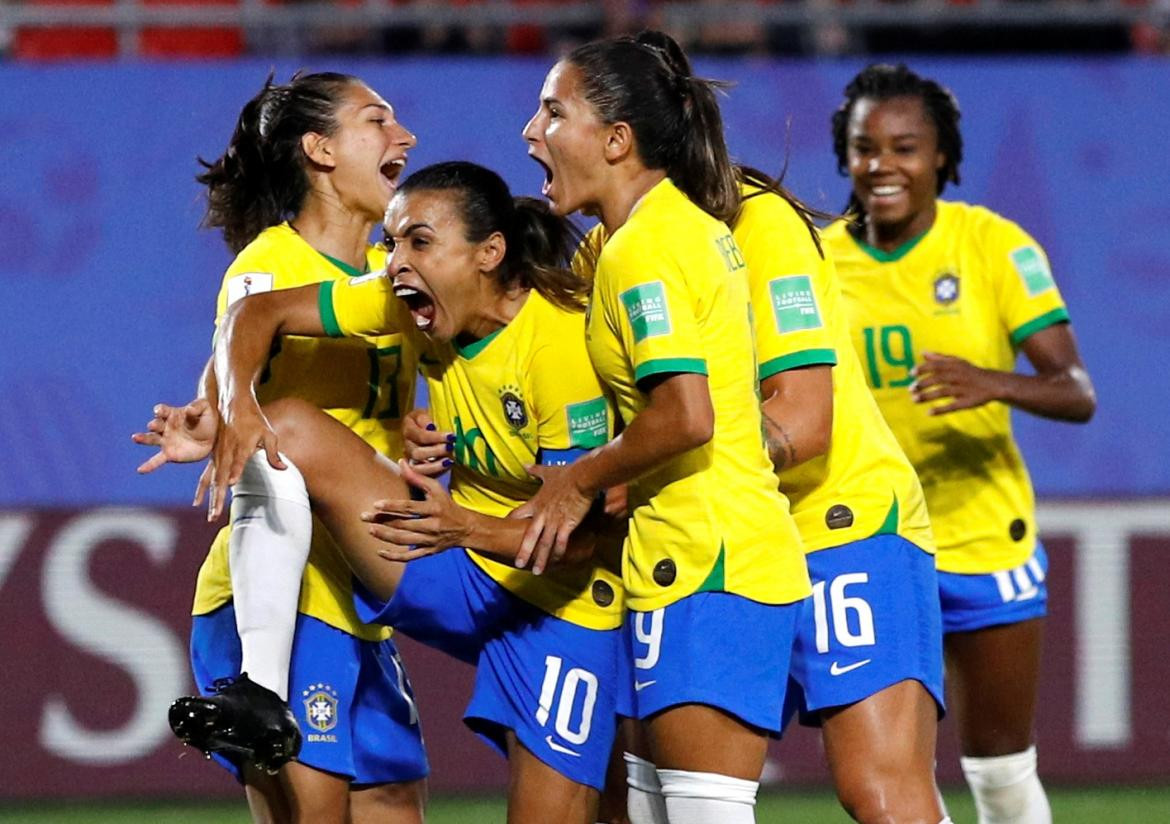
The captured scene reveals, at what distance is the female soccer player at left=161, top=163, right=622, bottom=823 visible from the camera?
3438mm

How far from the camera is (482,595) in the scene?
3.57 m

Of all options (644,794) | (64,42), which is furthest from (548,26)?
(644,794)

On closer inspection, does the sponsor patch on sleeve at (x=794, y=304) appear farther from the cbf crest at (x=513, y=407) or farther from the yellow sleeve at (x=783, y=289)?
the cbf crest at (x=513, y=407)

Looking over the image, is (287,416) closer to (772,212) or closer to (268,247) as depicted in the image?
(268,247)

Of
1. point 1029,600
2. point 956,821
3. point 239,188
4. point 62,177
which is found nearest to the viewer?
point 239,188

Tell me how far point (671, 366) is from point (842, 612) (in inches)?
27.1

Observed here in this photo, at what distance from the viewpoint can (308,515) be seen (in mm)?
3549

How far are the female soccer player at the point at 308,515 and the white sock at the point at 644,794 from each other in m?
0.59

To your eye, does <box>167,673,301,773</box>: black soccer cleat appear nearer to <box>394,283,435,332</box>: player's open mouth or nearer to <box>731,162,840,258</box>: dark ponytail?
<box>394,283,435,332</box>: player's open mouth

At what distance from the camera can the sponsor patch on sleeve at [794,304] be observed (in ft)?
10.9

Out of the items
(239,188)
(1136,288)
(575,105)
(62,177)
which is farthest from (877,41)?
(575,105)

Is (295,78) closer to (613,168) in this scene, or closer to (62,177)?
(613,168)

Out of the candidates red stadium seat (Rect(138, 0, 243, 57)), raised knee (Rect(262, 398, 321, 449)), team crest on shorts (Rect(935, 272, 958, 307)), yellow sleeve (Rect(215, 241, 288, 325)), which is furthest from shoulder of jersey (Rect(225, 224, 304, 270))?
red stadium seat (Rect(138, 0, 243, 57))

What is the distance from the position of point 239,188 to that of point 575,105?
112 centimetres
